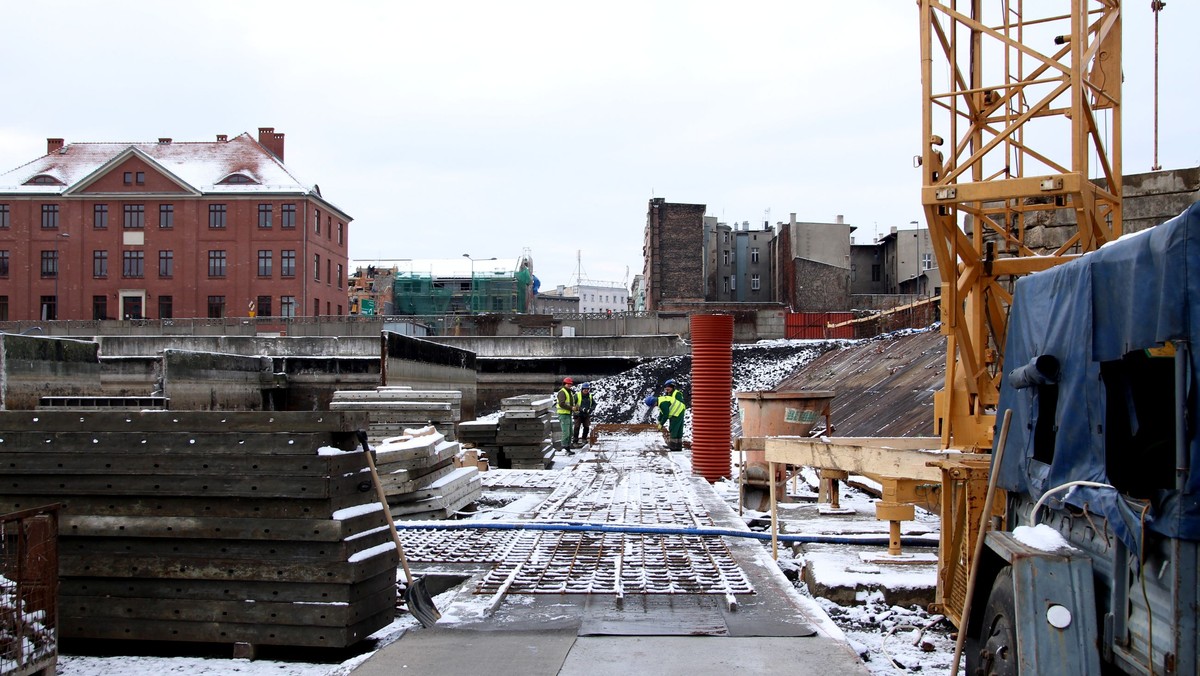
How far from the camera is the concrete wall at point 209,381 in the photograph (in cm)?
2164

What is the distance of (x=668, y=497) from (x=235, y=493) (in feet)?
21.8

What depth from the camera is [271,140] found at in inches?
2324

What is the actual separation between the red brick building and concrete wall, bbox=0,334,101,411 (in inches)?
1543

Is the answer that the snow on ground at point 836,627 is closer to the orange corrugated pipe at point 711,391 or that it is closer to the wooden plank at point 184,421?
the wooden plank at point 184,421

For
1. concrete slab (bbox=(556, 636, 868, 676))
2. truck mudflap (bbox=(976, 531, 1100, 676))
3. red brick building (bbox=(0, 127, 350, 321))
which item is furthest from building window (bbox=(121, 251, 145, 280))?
truck mudflap (bbox=(976, 531, 1100, 676))

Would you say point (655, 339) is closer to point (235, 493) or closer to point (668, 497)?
point (668, 497)

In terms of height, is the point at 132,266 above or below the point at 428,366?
above

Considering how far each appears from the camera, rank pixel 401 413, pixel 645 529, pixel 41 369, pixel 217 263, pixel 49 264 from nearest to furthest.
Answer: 1. pixel 645 529
2. pixel 401 413
3. pixel 41 369
4. pixel 217 263
5. pixel 49 264

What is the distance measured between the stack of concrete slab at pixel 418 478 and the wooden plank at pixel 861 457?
3769 mm

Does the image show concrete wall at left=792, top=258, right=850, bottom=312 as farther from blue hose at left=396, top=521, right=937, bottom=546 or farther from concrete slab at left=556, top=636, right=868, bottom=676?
concrete slab at left=556, top=636, right=868, bottom=676

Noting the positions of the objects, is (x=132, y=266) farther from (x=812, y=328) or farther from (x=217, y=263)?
(x=812, y=328)

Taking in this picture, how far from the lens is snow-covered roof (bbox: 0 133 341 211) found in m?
54.1

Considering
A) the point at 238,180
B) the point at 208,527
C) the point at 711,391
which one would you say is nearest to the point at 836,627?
the point at 208,527

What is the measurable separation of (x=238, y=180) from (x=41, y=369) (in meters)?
43.8
